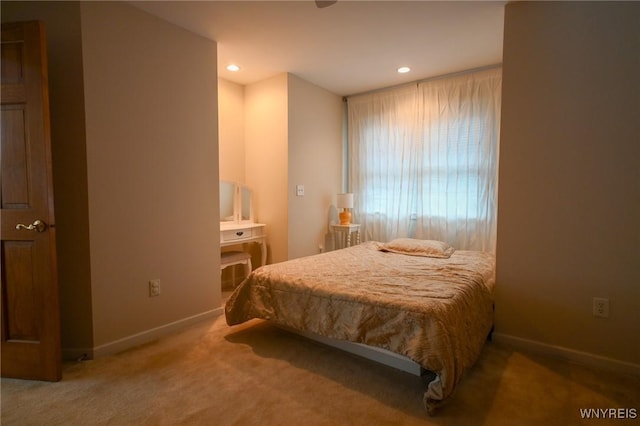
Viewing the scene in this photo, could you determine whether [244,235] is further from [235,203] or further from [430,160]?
[430,160]

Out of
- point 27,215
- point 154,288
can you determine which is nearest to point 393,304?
point 154,288

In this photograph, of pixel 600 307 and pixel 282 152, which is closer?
pixel 600 307

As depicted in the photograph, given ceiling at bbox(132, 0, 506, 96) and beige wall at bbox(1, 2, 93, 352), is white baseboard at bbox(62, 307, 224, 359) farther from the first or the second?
ceiling at bbox(132, 0, 506, 96)

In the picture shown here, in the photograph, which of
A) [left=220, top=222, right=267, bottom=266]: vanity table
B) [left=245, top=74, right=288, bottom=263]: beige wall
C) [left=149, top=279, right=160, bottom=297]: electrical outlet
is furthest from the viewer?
[left=245, top=74, right=288, bottom=263]: beige wall

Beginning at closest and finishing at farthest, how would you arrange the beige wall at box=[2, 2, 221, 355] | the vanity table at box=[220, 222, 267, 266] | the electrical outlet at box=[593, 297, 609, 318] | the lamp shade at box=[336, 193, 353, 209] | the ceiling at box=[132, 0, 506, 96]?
the electrical outlet at box=[593, 297, 609, 318] < the beige wall at box=[2, 2, 221, 355] < the ceiling at box=[132, 0, 506, 96] < the vanity table at box=[220, 222, 267, 266] < the lamp shade at box=[336, 193, 353, 209]

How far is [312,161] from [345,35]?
1.55 metres

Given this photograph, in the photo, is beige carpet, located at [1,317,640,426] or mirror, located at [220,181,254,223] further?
mirror, located at [220,181,254,223]

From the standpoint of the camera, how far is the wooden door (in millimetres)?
1852

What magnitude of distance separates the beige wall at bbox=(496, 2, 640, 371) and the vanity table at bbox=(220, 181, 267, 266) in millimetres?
2394

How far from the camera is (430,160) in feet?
12.3

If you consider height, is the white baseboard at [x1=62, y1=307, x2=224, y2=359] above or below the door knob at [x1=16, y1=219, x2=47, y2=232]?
below

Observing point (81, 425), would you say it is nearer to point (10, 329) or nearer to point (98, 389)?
point (98, 389)

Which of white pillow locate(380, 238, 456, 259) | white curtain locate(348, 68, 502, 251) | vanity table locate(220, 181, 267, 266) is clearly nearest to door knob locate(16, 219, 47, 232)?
vanity table locate(220, 181, 267, 266)

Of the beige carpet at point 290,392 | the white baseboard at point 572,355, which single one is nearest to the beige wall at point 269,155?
the beige carpet at point 290,392
